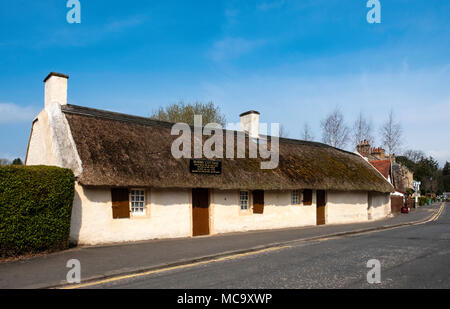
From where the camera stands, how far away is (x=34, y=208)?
10.0 meters

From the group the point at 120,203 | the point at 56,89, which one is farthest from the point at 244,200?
the point at 56,89

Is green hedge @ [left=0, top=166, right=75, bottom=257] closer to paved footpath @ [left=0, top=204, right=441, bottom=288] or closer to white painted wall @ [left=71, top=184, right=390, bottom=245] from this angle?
paved footpath @ [left=0, top=204, right=441, bottom=288]

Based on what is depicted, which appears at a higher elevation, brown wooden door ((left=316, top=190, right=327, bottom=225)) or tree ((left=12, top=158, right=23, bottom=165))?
tree ((left=12, top=158, right=23, bottom=165))

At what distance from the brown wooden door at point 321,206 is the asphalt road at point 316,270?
911cm

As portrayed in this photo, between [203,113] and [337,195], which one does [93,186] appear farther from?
[203,113]

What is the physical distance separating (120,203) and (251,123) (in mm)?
11281

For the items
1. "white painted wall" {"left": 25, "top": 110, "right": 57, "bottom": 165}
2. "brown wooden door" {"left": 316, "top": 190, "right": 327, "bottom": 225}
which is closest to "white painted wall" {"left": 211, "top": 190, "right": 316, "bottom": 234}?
"brown wooden door" {"left": 316, "top": 190, "right": 327, "bottom": 225}

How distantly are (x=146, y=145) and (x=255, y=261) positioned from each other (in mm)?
7556

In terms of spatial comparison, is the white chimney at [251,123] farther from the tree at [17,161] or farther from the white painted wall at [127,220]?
the tree at [17,161]

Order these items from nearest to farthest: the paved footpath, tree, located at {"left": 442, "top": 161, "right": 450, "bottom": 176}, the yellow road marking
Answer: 1. the yellow road marking
2. the paved footpath
3. tree, located at {"left": 442, "top": 161, "right": 450, "bottom": 176}

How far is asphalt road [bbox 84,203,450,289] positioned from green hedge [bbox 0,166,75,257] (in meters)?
4.14

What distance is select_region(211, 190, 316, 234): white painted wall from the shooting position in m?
16.0

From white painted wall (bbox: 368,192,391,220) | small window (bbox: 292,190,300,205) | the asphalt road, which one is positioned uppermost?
small window (bbox: 292,190,300,205)

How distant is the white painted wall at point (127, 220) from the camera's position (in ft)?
39.8
